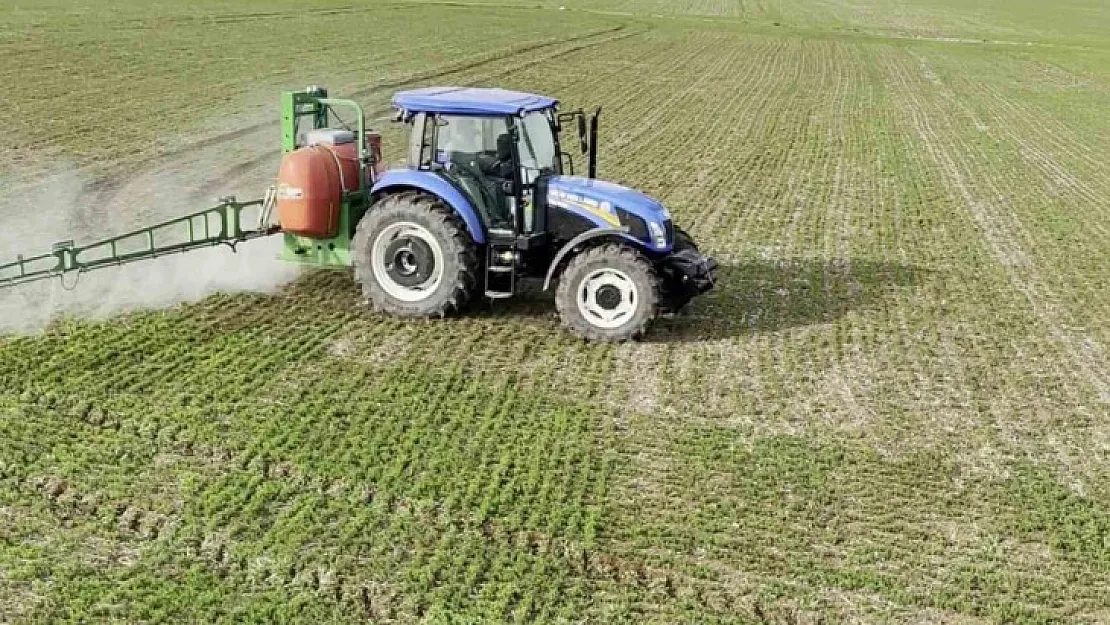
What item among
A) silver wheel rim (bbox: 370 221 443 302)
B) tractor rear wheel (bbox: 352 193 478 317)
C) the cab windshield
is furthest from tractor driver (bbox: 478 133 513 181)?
silver wheel rim (bbox: 370 221 443 302)

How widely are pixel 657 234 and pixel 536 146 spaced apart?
153 centimetres

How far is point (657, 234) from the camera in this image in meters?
11.1

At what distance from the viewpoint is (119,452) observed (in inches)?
322

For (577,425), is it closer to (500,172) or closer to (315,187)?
(500,172)

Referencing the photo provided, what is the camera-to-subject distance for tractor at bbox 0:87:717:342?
11.1 meters

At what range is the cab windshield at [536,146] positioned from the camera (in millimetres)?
11164

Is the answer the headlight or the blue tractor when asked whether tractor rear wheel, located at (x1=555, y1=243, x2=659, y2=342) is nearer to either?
the blue tractor

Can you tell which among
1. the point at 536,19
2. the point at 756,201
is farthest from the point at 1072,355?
the point at 536,19

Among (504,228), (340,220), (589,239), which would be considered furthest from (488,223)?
(340,220)

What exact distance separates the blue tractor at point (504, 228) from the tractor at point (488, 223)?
1cm

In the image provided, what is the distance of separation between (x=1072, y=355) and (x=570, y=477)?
6.39 metres

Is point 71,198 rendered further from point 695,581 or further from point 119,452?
point 695,581

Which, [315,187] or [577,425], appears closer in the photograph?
[577,425]

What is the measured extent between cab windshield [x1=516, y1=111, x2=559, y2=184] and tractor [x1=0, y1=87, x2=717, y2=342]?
1 cm
